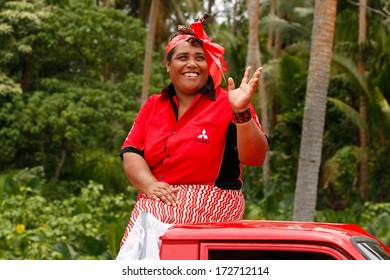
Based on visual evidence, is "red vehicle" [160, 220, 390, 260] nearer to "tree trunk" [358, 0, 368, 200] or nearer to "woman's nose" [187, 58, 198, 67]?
"woman's nose" [187, 58, 198, 67]

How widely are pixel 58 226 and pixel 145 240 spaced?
34.0 ft

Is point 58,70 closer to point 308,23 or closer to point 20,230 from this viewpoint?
point 308,23

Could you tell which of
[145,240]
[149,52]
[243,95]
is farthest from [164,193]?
[149,52]

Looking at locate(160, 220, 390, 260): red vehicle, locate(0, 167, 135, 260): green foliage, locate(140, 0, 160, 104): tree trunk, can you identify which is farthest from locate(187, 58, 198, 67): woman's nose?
locate(140, 0, 160, 104): tree trunk

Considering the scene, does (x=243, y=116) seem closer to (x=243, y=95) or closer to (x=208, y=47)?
(x=243, y=95)

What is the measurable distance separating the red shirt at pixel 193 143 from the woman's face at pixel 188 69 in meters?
0.05

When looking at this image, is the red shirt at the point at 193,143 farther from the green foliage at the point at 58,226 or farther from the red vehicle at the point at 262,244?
the green foliage at the point at 58,226

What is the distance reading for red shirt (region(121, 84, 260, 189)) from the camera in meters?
3.77

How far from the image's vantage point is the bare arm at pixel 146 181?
369cm

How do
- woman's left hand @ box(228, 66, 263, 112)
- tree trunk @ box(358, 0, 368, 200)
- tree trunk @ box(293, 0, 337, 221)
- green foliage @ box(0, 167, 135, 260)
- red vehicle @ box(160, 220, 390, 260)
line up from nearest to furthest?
red vehicle @ box(160, 220, 390, 260) → woman's left hand @ box(228, 66, 263, 112) → green foliage @ box(0, 167, 135, 260) → tree trunk @ box(293, 0, 337, 221) → tree trunk @ box(358, 0, 368, 200)

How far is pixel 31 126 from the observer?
2206 cm

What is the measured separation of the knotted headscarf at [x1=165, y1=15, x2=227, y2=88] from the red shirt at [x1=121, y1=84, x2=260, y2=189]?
0.27 feet
